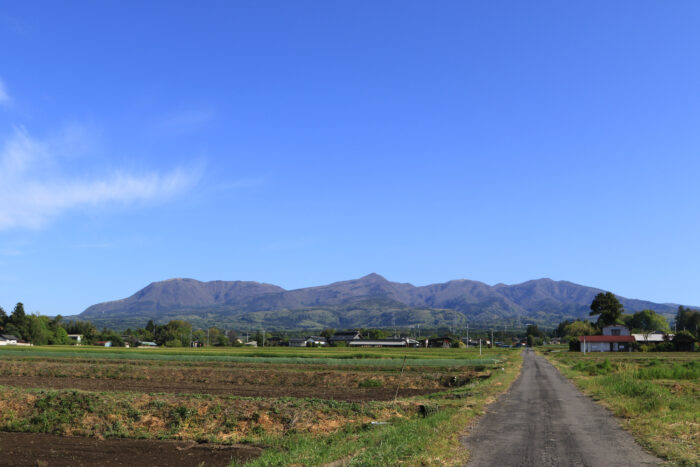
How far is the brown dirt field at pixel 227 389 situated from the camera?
39.2 meters

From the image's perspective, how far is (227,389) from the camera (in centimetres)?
4303

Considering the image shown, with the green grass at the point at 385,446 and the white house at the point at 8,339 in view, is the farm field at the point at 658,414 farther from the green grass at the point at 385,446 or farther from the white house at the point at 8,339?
the white house at the point at 8,339

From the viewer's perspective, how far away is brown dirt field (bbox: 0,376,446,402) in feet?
129

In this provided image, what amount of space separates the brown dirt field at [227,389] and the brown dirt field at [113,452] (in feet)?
49.1

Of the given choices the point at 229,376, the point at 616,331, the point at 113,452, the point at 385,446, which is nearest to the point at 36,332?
the point at 229,376

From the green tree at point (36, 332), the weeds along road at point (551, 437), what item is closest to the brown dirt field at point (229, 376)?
the weeds along road at point (551, 437)

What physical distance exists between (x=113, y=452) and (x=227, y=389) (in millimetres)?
21989

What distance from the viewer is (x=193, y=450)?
71.3 ft

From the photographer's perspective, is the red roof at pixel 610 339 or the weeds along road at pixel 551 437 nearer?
the weeds along road at pixel 551 437

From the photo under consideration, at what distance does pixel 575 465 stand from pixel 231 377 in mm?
42321

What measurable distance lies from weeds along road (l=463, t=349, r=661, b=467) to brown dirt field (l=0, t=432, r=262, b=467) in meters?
8.83

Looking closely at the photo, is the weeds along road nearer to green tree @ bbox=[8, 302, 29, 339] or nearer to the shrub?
the shrub

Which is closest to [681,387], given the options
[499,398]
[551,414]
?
[499,398]

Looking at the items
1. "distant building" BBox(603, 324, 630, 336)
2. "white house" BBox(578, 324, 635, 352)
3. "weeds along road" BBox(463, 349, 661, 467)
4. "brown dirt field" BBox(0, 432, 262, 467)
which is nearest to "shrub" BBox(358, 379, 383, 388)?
"weeds along road" BBox(463, 349, 661, 467)
